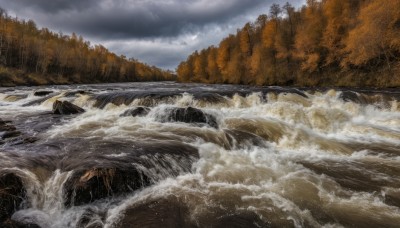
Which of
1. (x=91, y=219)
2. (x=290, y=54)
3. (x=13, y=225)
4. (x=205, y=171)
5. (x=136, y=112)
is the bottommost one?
(x=91, y=219)

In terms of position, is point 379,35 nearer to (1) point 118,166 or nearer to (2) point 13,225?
(1) point 118,166

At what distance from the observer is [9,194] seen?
599 centimetres

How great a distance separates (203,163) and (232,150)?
2019 millimetres

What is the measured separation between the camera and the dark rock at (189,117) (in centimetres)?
1359

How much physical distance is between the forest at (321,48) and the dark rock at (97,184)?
2851cm

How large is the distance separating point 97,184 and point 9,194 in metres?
1.74

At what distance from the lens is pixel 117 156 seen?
8.57 meters

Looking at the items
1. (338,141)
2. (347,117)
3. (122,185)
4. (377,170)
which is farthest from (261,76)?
(122,185)

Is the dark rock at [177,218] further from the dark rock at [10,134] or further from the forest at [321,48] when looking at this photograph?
the forest at [321,48]

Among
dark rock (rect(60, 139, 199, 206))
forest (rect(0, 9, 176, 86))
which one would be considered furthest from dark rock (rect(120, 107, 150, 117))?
forest (rect(0, 9, 176, 86))

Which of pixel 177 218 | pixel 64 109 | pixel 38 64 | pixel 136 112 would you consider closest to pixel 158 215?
pixel 177 218

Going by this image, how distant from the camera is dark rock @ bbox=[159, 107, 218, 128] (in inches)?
535

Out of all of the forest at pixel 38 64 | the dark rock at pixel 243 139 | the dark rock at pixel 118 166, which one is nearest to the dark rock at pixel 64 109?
the dark rock at pixel 118 166

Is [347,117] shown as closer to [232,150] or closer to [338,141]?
[338,141]
